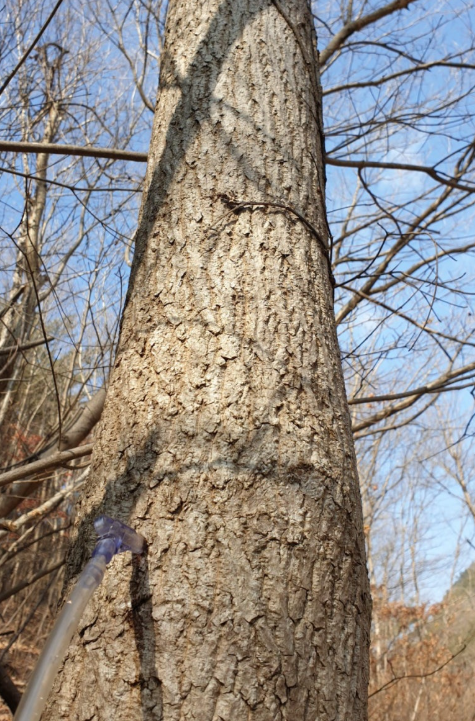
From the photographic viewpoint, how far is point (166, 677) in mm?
847

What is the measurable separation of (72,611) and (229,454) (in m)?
0.35

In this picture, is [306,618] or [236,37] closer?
[306,618]

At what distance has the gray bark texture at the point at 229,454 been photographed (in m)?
0.87

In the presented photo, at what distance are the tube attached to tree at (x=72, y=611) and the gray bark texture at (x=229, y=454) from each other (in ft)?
0.13

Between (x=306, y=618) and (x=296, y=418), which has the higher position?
(x=296, y=418)

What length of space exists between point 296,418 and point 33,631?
9.44 m

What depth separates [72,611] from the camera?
85 cm

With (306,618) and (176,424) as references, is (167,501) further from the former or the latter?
(306,618)

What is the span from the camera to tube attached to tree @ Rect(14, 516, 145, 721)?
30.4 inches

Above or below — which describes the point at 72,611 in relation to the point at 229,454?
below

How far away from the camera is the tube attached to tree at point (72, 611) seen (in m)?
0.77

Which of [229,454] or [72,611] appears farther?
[229,454]

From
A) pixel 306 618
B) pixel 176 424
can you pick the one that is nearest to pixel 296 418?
pixel 176 424

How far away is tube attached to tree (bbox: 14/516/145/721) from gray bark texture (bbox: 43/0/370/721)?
0.04m
